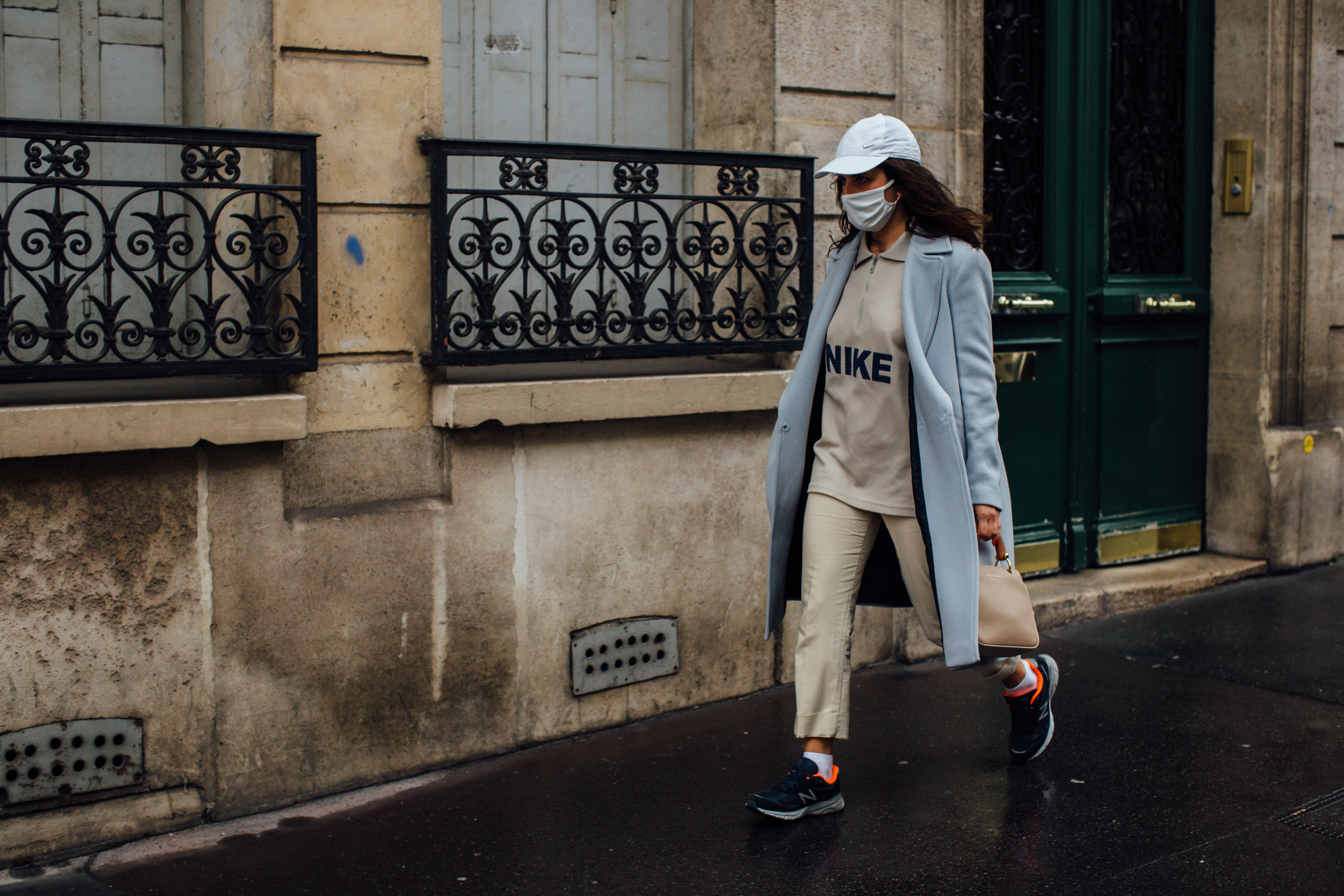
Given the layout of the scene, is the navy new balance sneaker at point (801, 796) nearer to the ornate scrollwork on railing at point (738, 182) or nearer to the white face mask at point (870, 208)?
the white face mask at point (870, 208)

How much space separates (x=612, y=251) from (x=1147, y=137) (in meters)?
3.30

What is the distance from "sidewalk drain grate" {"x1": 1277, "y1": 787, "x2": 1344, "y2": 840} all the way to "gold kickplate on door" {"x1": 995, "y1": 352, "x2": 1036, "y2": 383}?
2667mm

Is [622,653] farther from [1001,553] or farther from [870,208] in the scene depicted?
[870,208]

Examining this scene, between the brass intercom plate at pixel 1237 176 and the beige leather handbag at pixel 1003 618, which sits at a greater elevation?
the brass intercom plate at pixel 1237 176

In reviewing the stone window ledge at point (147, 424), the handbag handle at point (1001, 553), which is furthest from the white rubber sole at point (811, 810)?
the stone window ledge at point (147, 424)

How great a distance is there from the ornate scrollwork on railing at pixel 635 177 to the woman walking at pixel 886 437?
100cm

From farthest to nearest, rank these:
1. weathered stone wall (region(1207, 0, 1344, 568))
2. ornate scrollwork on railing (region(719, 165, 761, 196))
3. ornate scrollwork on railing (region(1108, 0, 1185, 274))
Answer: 1. weathered stone wall (region(1207, 0, 1344, 568))
2. ornate scrollwork on railing (region(1108, 0, 1185, 274))
3. ornate scrollwork on railing (region(719, 165, 761, 196))

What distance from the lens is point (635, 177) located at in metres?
5.00

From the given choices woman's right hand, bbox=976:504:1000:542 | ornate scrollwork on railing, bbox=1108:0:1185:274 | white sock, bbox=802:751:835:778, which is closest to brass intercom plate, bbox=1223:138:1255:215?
ornate scrollwork on railing, bbox=1108:0:1185:274

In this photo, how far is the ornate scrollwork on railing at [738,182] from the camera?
5.23m

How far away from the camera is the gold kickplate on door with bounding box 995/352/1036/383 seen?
651 cm

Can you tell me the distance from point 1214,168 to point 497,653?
15.3 feet

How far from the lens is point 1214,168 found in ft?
23.9

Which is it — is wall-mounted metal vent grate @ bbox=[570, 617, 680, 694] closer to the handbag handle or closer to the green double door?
the handbag handle
